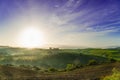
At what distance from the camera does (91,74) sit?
3112cm

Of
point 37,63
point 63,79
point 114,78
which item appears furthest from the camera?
point 37,63

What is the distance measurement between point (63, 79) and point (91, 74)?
4.51m

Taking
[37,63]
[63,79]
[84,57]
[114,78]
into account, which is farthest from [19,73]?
[84,57]

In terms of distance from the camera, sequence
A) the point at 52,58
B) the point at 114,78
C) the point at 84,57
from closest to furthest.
Answer: the point at 114,78 < the point at 52,58 < the point at 84,57

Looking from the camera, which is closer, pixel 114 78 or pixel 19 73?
pixel 114 78

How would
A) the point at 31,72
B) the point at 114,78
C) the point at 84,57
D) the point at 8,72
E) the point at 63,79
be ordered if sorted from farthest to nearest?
the point at 84,57
the point at 31,72
the point at 8,72
the point at 63,79
the point at 114,78

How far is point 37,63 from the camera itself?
6112 cm

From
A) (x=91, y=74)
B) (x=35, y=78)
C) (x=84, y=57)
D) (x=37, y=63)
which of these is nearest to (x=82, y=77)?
(x=91, y=74)

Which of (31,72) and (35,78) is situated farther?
(31,72)

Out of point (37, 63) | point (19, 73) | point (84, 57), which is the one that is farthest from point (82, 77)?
point (84, 57)

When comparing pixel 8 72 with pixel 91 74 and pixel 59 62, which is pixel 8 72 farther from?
pixel 59 62

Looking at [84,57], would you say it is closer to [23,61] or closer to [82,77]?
[23,61]

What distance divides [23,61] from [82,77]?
35331 mm

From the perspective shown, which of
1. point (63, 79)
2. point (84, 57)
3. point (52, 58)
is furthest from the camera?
point (84, 57)
